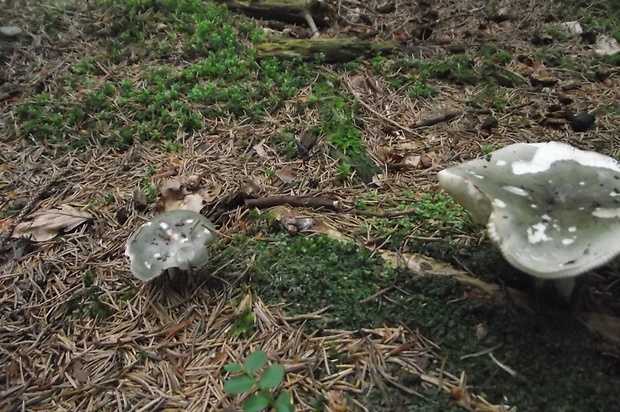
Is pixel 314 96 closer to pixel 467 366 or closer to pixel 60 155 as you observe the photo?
pixel 60 155

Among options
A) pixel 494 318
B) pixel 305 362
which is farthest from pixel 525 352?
pixel 305 362

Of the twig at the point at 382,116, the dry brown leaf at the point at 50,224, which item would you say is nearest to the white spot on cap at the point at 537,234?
the twig at the point at 382,116

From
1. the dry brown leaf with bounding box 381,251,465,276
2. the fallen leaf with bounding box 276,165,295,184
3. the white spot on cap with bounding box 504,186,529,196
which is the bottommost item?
the fallen leaf with bounding box 276,165,295,184

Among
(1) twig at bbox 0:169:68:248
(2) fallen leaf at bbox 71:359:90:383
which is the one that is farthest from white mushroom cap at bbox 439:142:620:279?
(1) twig at bbox 0:169:68:248

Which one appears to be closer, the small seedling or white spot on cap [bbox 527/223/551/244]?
the small seedling

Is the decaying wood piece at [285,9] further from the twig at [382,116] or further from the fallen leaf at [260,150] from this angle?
the fallen leaf at [260,150]

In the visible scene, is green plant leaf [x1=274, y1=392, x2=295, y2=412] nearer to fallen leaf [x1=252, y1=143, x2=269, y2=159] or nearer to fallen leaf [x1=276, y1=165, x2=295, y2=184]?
fallen leaf [x1=276, y1=165, x2=295, y2=184]
